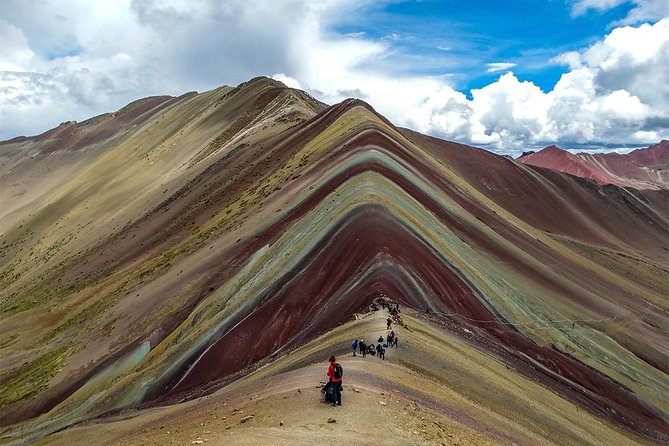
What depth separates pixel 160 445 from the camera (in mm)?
16891

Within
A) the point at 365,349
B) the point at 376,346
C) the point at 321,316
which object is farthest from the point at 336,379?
the point at 321,316

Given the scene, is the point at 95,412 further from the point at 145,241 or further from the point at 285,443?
the point at 145,241

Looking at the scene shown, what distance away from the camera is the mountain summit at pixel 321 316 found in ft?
64.7

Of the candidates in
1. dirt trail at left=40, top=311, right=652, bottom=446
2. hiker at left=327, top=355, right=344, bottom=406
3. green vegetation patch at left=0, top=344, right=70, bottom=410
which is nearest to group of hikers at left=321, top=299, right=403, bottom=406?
hiker at left=327, top=355, right=344, bottom=406

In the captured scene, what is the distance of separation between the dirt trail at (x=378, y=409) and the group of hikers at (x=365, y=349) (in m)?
0.33

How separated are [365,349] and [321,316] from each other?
8955 mm

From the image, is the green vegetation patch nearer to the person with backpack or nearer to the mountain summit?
the mountain summit

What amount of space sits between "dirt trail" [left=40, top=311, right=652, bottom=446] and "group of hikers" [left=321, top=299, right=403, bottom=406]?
33 cm

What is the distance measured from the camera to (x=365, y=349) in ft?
68.7

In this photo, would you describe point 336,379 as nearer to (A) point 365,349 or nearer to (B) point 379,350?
(A) point 365,349

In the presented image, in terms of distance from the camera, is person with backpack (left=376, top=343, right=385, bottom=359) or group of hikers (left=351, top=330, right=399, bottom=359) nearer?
group of hikers (left=351, top=330, right=399, bottom=359)

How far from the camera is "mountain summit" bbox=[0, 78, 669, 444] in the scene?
19719mm

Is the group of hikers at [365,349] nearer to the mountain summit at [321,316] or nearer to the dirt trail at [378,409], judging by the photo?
the dirt trail at [378,409]

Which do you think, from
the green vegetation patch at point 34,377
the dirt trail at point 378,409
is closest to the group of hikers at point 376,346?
the dirt trail at point 378,409
